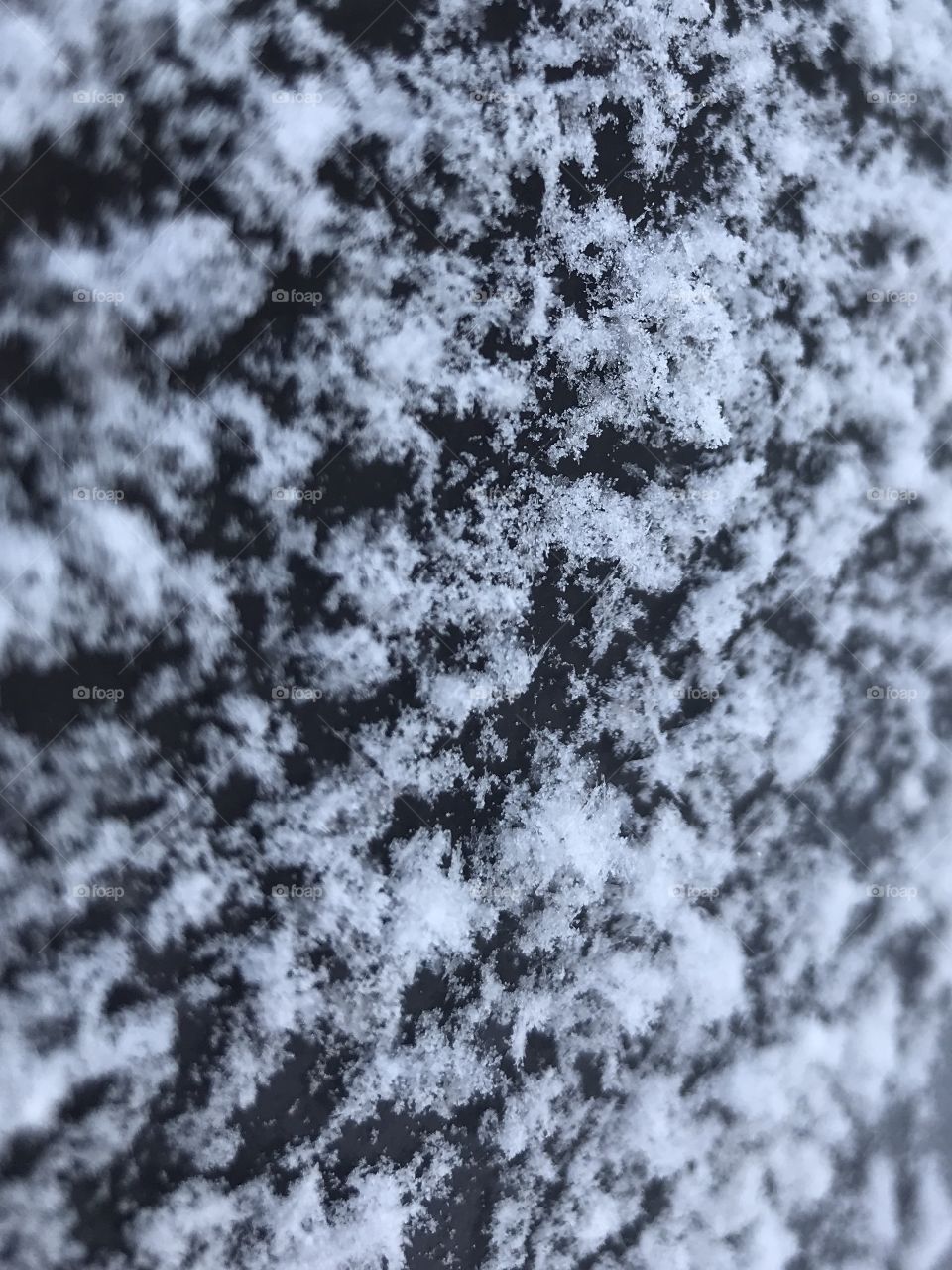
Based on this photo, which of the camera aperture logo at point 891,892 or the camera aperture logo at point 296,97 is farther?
the camera aperture logo at point 891,892

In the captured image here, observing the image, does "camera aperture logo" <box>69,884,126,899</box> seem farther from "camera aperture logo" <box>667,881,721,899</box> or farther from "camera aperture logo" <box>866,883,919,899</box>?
"camera aperture logo" <box>866,883,919,899</box>

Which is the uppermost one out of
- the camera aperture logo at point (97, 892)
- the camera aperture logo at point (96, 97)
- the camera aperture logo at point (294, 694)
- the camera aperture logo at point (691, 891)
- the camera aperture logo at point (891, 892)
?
the camera aperture logo at point (96, 97)

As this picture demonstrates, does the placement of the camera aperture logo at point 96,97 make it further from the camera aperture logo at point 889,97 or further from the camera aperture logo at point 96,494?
the camera aperture logo at point 889,97

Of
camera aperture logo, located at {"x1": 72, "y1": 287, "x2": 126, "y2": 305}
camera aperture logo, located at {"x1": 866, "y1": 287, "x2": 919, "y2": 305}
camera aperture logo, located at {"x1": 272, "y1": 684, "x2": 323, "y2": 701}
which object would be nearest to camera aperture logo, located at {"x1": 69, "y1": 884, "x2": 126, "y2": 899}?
camera aperture logo, located at {"x1": 272, "y1": 684, "x2": 323, "y2": 701}

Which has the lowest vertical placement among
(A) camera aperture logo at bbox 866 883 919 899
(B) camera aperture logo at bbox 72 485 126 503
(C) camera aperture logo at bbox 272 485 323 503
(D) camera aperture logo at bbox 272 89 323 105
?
(B) camera aperture logo at bbox 72 485 126 503

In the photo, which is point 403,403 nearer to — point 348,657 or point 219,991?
point 348,657

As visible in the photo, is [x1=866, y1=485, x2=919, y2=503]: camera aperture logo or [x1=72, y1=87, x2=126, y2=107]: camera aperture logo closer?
[x1=72, y1=87, x2=126, y2=107]: camera aperture logo

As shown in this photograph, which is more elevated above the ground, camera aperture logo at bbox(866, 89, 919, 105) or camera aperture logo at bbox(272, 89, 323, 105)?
camera aperture logo at bbox(866, 89, 919, 105)

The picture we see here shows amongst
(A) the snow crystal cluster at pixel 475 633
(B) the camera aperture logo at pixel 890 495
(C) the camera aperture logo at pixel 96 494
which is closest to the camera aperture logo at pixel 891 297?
(A) the snow crystal cluster at pixel 475 633

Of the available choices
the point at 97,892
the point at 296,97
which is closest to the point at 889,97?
the point at 296,97
